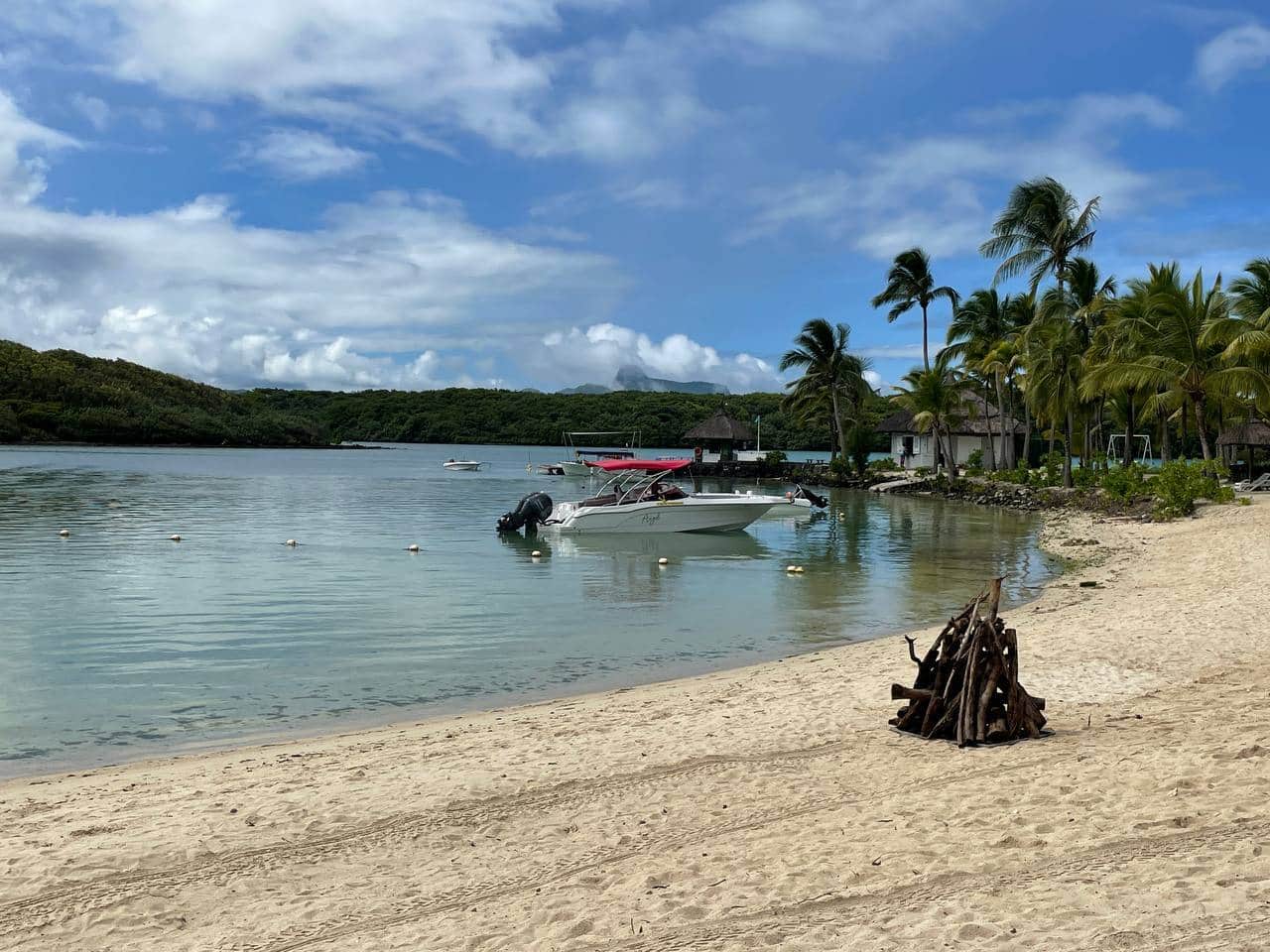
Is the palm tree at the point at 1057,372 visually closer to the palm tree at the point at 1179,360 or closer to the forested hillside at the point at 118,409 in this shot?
the palm tree at the point at 1179,360

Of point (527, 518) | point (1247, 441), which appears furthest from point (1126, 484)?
point (527, 518)

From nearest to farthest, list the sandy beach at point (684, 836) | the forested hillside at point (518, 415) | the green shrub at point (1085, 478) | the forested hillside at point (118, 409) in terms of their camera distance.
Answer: the sandy beach at point (684, 836), the green shrub at point (1085, 478), the forested hillside at point (118, 409), the forested hillside at point (518, 415)

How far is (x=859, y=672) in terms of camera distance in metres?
10.4

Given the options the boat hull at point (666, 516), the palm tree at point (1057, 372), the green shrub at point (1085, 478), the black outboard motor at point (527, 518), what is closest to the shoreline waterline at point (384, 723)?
the boat hull at point (666, 516)

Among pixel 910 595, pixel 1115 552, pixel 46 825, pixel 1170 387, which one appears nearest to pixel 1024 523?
pixel 1170 387

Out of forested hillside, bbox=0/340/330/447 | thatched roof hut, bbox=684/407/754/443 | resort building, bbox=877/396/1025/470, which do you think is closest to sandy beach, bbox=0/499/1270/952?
resort building, bbox=877/396/1025/470

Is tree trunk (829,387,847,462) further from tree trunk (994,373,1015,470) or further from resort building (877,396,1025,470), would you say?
tree trunk (994,373,1015,470)

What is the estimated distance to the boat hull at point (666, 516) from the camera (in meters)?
27.9

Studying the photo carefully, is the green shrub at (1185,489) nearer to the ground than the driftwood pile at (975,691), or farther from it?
farther from it

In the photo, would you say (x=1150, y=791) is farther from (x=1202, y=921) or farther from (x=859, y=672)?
(x=859, y=672)

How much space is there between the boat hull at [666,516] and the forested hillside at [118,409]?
10273cm

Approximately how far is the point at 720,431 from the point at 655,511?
1513 inches

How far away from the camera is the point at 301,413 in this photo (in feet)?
532

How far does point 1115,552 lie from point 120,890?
2213 centimetres
